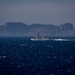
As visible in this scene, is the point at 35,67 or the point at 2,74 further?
the point at 35,67

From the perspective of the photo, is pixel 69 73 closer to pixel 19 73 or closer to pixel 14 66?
pixel 19 73

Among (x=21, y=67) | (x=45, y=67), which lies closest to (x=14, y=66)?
(x=21, y=67)

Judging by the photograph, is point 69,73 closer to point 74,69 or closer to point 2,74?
point 74,69

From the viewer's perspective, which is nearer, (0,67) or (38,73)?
(38,73)

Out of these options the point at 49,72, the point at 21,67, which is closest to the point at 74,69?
the point at 49,72

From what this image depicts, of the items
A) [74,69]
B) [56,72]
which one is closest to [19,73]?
[56,72]

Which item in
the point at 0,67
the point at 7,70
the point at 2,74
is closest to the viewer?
the point at 2,74

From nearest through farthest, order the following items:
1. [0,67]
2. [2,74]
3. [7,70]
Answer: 1. [2,74]
2. [7,70]
3. [0,67]

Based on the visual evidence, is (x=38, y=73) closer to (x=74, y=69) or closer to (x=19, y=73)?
(x=19, y=73)
